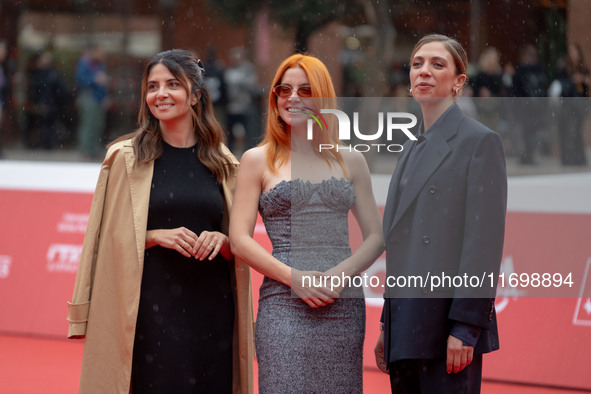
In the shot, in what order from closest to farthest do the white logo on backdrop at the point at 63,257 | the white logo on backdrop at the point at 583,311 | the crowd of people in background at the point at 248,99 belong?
the white logo on backdrop at the point at 583,311 < the crowd of people in background at the point at 248,99 < the white logo on backdrop at the point at 63,257

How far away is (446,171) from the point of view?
282 cm

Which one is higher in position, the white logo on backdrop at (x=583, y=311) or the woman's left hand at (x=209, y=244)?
the woman's left hand at (x=209, y=244)

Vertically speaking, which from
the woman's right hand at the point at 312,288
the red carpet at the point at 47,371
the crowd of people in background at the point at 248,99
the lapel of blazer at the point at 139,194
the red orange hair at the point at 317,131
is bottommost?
the red carpet at the point at 47,371

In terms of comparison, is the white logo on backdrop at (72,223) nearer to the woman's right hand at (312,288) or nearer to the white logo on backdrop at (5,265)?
the white logo on backdrop at (5,265)

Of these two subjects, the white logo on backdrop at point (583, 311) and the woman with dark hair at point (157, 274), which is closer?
the woman with dark hair at point (157, 274)

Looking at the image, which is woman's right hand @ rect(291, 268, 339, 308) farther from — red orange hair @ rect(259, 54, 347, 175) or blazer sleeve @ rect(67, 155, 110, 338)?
blazer sleeve @ rect(67, 155, 110, 338)

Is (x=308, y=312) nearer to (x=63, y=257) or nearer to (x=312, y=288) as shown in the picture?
(x=312, y=288)

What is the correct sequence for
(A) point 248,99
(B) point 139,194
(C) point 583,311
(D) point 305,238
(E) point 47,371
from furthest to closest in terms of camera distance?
(A) point 248,99 → (E) point 47,371 → (C) point 583,311 → (B) point 139,194 → (D) point 305,238

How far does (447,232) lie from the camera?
9.26 ft

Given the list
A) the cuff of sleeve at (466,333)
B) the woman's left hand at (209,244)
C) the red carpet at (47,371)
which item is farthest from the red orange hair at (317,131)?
the red carpet at (47,371)

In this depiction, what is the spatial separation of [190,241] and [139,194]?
33cm

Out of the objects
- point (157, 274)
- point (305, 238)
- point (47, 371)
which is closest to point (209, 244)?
point (157, 274)

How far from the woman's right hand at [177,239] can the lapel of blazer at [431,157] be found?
94 cm

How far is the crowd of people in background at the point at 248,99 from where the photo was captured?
19.6 ft
